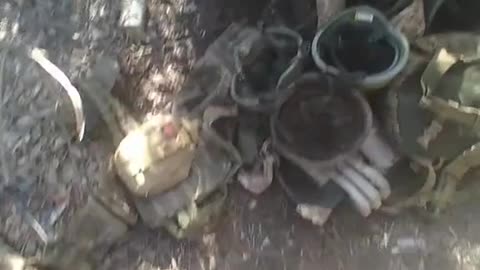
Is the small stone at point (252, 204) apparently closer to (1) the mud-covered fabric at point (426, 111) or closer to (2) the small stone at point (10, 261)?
(1) the mud-covered fabric at point (426, 111)

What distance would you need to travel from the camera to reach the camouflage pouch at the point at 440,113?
1517 millimetres

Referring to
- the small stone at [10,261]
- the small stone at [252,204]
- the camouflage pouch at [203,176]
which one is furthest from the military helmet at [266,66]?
the small stone at [10,261]

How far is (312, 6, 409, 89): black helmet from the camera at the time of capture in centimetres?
157

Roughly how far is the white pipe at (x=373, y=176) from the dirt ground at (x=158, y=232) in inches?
2.7

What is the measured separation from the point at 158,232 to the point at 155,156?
0.15 metres

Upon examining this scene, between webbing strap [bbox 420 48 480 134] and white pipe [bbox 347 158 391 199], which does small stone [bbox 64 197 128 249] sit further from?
webbing strap [bbox 420 48 480 134]

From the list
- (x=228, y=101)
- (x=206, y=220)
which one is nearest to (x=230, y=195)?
(x=206, y=220)

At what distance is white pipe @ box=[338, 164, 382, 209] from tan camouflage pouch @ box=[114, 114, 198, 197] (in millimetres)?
285

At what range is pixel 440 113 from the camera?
4.97 feet

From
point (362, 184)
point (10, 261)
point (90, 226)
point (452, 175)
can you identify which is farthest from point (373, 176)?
point (10, 261)

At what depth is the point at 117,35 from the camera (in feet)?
5.84

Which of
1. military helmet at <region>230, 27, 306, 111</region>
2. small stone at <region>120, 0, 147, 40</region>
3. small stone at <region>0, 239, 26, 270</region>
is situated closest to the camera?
small stone at <region>0, 239, 26, 270</region>

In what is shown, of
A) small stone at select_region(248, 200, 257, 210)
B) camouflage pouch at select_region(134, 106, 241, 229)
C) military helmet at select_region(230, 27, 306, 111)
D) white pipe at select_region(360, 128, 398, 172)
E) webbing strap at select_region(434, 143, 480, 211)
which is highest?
military helmet at select_region(230, 27, 306, 111)

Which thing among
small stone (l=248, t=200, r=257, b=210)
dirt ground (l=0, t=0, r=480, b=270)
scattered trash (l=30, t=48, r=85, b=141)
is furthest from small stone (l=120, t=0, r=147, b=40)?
small stone (l=248, t=200, r=257, b=210)
